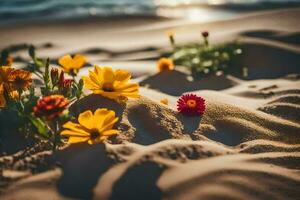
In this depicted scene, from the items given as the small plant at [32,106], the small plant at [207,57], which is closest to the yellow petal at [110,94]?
the small plant at [32,106]

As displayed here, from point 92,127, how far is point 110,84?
431mm

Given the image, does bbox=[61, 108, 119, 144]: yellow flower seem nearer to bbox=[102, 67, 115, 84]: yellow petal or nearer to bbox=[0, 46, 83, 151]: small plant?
bbox=[0, 46, 83, 151]: small plant

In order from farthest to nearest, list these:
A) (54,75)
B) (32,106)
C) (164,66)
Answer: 1. (164,66)
2. (54,75)
3. (32,106)

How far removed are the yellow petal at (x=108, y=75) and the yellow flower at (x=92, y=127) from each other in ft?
1.21

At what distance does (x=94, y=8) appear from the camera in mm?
10211

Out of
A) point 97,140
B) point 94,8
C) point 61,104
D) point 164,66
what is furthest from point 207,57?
point 94,8

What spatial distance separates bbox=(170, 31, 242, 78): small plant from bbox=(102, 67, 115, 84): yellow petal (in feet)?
5.42

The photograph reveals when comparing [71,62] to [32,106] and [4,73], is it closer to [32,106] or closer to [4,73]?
[4,73]

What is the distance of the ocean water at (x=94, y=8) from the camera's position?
8812 mm

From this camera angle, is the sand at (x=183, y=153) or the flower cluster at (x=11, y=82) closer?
the sand at (x=183, y=153)

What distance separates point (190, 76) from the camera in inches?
156

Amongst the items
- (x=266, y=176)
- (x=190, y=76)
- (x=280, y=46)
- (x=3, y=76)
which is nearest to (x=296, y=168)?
(x=266, y=176)

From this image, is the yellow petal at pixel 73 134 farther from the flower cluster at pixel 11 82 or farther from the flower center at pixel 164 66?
the flower center at pixel 164 66

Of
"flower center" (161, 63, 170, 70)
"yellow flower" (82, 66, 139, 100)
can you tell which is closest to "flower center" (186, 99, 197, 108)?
"yellow flower" (82, 66, 139, 100)
